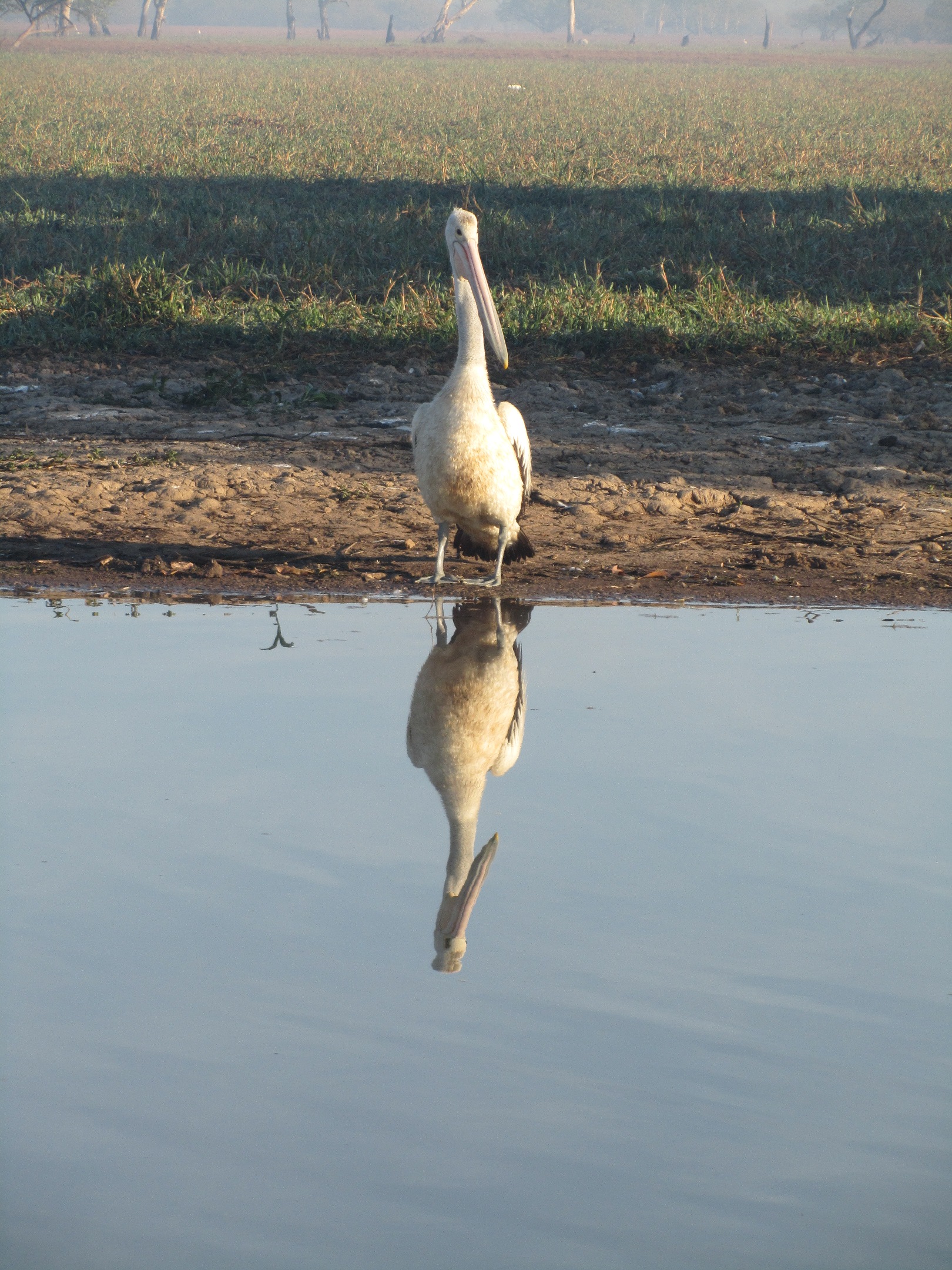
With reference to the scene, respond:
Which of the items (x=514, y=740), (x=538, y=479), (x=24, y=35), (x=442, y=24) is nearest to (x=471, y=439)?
(x=514, y=740)

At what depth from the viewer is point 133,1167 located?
2.61 m

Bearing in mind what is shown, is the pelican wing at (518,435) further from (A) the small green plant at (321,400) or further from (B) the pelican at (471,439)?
(A) the small green plant at (321,400)

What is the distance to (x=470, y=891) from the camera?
3719 millimetres

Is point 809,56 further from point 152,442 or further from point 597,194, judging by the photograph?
point 152,442

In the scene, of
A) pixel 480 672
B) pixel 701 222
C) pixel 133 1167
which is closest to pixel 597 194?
pixel 701 222

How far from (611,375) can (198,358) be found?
323 cm

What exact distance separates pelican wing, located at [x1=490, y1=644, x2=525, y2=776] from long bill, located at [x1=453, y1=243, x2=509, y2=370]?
6.00 ft

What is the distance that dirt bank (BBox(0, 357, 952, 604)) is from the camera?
7.00 m

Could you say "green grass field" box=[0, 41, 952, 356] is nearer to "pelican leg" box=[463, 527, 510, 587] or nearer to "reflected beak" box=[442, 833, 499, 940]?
"pelican leg" box=[463, 527, 510, 587]

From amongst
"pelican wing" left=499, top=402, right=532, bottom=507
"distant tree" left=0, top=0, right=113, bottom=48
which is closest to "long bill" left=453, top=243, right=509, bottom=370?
"pelican wing" left=499, top=402, right=532, bottom=507

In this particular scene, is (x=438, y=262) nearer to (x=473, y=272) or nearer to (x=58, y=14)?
(x=473, y=272)

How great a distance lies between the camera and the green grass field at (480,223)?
1163 centimetres

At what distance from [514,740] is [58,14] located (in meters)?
92.4

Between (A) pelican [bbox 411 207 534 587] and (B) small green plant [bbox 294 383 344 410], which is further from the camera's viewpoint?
(B) small green plant [bbox 294 383 344 410]
